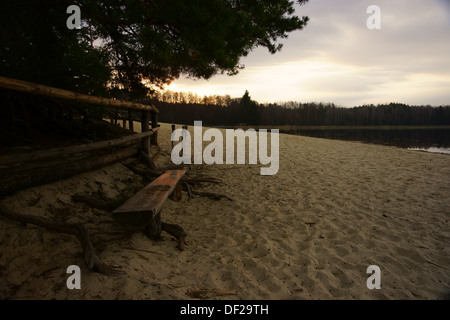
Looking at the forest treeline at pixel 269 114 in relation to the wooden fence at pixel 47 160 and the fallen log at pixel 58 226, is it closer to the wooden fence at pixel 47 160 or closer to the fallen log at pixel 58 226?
the wooden fence at pixel 47 160

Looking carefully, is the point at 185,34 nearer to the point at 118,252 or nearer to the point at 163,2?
the point at 163,2

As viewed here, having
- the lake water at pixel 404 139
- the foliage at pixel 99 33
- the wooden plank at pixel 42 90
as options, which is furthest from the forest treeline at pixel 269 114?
the wooden plank at pixel 42 90

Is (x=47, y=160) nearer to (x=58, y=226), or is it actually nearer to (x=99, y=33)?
(x=58, y=226)

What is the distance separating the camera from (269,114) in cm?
8456

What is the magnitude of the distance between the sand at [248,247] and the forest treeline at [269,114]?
177 feet

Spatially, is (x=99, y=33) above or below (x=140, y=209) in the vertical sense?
above

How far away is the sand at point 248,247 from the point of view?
247cm

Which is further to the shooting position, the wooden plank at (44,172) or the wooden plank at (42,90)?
the wooden plank at (44,172)

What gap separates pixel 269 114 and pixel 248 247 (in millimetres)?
84180

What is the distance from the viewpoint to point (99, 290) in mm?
2266

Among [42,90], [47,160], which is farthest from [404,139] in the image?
[42,90]

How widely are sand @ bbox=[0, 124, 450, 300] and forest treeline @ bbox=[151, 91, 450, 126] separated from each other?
53.9m

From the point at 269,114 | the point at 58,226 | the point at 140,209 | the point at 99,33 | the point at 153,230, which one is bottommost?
the point at 153,230

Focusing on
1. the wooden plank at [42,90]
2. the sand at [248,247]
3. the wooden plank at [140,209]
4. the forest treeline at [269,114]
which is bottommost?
the sand at [248,247]
